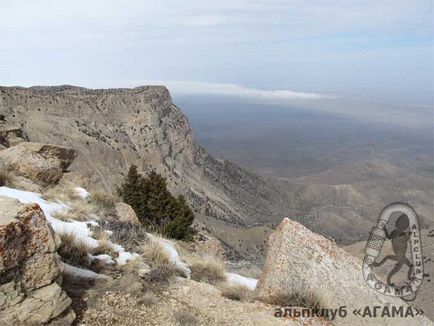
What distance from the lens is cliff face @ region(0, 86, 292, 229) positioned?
5834 centimetres

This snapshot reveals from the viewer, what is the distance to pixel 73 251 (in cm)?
765

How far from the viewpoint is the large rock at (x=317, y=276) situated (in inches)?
277

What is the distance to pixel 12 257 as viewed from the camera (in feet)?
17.5

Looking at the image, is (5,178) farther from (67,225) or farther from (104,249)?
(104,249)

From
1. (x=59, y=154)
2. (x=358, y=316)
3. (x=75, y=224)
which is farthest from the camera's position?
(x=59, y=154)

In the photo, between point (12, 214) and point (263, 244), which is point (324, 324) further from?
point (263, 244)

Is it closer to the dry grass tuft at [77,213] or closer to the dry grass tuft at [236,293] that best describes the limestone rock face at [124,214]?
the dry grass tuft at [77,213]

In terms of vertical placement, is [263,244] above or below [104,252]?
below

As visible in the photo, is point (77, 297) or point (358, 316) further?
point (358, 316)

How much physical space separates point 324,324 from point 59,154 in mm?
11487

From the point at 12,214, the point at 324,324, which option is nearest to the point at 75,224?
the point at 12,214

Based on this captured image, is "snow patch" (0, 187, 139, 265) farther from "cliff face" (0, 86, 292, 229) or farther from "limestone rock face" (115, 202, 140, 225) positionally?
"cliff face" (0, 86, 292, 229)

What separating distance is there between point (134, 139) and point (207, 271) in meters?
Result: 68.7

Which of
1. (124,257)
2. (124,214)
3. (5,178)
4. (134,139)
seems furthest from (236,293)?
(134,139)
